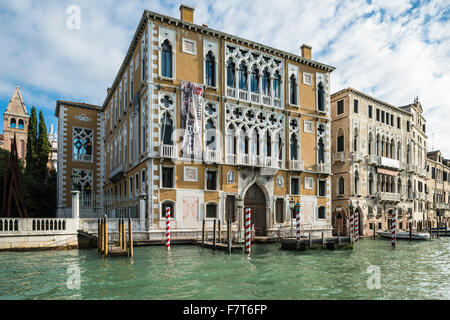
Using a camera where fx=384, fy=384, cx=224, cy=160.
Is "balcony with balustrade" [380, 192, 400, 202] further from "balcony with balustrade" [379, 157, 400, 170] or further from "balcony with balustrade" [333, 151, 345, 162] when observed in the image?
"balcony with balustrade" [333, 151, 345, 162]

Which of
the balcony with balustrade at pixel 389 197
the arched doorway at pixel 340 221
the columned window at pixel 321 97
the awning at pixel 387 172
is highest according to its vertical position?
the columned window at pixel 321 97

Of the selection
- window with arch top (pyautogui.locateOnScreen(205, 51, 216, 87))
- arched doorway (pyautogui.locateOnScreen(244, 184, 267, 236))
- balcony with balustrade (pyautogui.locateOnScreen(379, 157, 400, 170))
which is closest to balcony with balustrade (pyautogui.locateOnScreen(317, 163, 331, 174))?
arched doorway (pyautogui.locateOnScreen(244, 184, 267, 236))

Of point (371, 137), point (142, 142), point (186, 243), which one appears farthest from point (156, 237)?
point (371, 137)

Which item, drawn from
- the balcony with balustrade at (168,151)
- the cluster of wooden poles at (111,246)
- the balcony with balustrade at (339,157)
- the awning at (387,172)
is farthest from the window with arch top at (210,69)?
the awning at (387,172)

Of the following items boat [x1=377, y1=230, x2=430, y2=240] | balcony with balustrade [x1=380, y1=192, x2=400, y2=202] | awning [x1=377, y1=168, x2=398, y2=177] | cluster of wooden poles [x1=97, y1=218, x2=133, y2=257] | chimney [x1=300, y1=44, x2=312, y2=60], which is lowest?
boat [x1=377, y1=230, x2=430, y2=240]

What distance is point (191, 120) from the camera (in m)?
18.8

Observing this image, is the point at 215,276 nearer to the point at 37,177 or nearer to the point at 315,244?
the point at 315,244

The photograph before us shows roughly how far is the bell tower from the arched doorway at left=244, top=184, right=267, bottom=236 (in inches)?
1873

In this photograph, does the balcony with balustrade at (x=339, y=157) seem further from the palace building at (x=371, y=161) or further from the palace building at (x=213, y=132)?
the palace building at (x=213, y=132)

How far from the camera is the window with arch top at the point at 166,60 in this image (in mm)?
18609

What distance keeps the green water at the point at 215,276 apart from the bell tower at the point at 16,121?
1939 inches

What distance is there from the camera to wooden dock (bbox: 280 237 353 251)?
16438mm

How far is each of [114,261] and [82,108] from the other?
59.6 ft

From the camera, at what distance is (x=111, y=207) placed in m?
24.9
